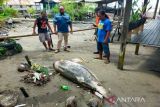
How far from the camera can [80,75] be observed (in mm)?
5434

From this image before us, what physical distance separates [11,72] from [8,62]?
1.07 m

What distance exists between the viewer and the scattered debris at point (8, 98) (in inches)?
173

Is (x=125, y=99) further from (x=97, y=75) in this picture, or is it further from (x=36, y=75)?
(x=36, y=75)

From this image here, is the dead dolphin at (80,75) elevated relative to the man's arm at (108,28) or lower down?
lower down

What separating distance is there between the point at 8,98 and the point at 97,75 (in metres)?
2.66

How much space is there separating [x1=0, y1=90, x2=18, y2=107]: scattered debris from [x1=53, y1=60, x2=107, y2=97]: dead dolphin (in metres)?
1.51

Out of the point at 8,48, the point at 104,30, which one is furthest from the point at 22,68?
the point at 104,30

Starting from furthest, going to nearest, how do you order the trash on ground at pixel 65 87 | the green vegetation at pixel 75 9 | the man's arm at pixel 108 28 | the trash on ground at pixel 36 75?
1. the green vegetation at pixel 75 9
2. the man's arm at pixel 108 28
3. the trash on ground at pixel 36 75
4. the trash on ground at pixel 65 87

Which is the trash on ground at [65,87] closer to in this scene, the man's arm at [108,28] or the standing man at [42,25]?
the man's arm at [108,28]

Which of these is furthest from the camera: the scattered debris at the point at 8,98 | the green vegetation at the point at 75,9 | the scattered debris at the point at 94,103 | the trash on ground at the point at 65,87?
the green vegetation at the point at 75,9

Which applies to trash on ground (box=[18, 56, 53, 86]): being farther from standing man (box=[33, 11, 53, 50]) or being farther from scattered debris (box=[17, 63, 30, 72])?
standing man (box=[33, 11, 53, 50])

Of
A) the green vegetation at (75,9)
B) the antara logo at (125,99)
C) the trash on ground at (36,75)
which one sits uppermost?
the green vegetation at (75,9)

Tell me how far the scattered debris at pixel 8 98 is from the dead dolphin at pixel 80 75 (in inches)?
59.3

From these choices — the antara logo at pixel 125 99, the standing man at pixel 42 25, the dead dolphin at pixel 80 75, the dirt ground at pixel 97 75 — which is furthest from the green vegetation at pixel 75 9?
the antara logo at pixel 125 99
